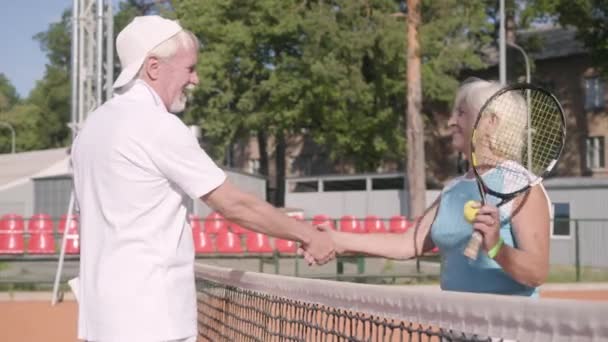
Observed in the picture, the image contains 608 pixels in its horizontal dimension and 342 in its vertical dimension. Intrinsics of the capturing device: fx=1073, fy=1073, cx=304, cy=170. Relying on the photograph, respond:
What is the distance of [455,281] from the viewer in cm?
403

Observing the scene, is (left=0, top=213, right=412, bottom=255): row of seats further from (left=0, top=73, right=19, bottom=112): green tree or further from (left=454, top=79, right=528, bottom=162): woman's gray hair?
(left=0, top=73, right=19, bottom=112): green tree

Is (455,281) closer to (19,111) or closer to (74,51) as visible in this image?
(74,51)

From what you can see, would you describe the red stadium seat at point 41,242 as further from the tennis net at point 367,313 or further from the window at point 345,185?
the window at point 345,185

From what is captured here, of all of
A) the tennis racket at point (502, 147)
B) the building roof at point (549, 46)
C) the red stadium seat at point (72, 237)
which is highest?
the building roof at point (549, 46)

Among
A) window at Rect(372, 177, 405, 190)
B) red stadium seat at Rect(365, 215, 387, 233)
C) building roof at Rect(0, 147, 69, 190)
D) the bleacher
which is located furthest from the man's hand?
building roof at Rect(0, 147, 69, 190)

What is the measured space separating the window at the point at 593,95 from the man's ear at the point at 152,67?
49.2 meters

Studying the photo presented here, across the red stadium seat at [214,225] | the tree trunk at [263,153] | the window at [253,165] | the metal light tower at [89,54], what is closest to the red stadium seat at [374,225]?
the red stadium seat at [214,225]

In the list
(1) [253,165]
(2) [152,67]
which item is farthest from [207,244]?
(1) [253,165]

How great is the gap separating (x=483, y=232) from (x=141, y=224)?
3.77 feet

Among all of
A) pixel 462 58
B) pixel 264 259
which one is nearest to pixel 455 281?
pixel 264 259

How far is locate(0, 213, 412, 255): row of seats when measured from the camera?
74.0ft

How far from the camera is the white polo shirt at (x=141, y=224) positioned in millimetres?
3625

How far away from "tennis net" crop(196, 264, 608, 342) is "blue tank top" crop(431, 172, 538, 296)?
213mm

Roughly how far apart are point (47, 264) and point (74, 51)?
215 inches
